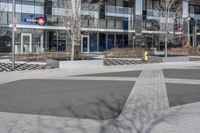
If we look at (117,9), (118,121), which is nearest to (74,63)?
(118,121)

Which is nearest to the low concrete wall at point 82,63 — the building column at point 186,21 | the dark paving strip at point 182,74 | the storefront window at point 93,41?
the dark paving strip at point 182,74

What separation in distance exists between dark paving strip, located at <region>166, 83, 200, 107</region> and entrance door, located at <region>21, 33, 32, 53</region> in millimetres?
29826

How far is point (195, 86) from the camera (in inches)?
565

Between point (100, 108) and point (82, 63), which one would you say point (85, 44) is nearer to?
point (82, 63)

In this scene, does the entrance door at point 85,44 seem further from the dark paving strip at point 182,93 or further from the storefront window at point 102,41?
the dark paving strip at point 182,93

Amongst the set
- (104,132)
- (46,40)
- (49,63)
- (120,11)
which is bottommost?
(104,132)

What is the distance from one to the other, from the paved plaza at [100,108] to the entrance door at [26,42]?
91.5 feet

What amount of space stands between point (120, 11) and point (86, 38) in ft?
23.5

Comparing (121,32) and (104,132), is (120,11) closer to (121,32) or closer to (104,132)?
(121,32)

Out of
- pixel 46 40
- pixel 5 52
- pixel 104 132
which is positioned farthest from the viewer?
pixel 46 40

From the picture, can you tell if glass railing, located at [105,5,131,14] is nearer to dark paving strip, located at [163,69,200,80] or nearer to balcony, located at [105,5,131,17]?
balcony, located at [105,5,131,17]

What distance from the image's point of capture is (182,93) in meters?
12.4

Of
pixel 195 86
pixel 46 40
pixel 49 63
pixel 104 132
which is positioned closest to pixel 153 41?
pixel 46 40

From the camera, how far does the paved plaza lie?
7.59 metres
